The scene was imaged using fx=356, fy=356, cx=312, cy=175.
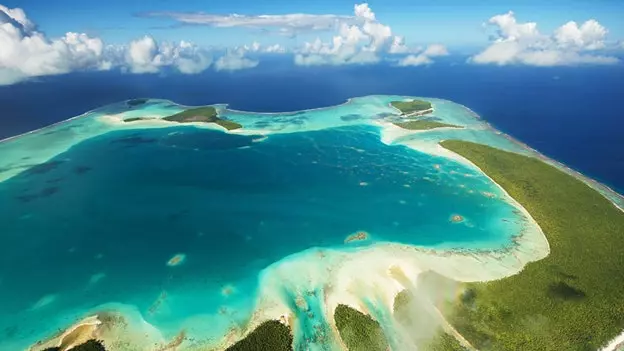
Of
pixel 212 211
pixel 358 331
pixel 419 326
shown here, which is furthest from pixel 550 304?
pixel 212 211

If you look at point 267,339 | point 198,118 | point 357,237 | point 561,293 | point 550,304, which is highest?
point 198,118

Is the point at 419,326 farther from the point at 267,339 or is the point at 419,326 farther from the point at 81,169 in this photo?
the point at 81,169

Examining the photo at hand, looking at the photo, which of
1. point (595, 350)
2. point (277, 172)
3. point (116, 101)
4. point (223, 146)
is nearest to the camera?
point (595, 350)

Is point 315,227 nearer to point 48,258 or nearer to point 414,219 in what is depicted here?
Result: point 414,219

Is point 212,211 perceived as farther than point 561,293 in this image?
Yes

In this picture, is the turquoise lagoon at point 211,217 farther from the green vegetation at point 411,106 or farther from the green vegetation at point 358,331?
the green vegetation at point 411,106

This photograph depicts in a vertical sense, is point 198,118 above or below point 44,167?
above

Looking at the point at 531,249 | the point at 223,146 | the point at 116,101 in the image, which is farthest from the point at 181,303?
the point at 116,101
